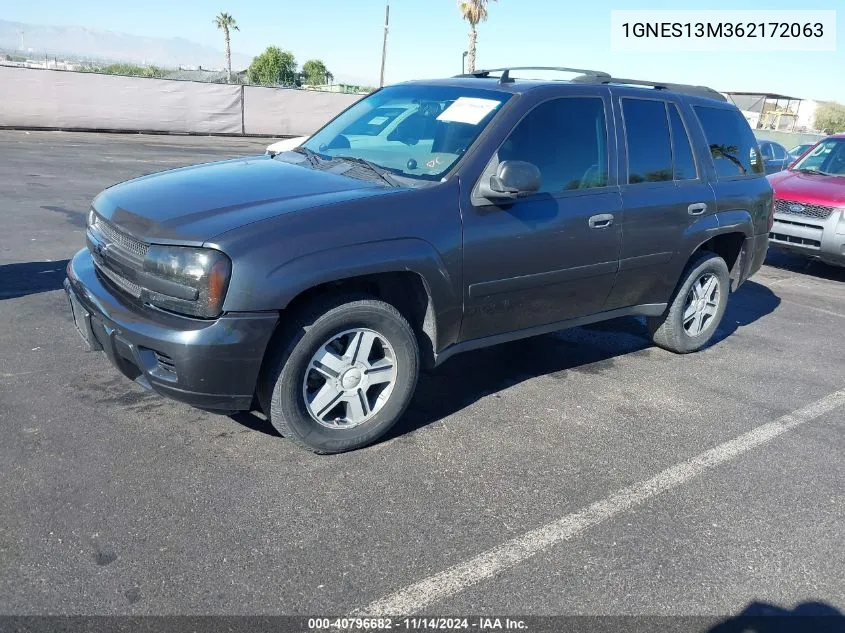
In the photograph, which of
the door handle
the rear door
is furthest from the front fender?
the rear door

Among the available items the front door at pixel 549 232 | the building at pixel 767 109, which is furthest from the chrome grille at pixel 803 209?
the building at pixel 767 109

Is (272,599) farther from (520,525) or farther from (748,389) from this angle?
(748,389)

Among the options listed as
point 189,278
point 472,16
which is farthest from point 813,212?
point 472,16

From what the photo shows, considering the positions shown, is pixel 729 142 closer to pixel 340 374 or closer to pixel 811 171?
pixel 340 374

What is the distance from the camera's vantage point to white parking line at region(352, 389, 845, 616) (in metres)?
2.68

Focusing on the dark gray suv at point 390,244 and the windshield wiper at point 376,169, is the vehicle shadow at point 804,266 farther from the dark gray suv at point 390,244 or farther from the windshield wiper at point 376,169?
the windshield wiper at point 376,169

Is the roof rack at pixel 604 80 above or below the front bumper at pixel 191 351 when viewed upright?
above

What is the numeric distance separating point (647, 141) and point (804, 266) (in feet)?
20.3

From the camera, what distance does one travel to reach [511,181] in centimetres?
373

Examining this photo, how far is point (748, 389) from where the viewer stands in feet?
16.5

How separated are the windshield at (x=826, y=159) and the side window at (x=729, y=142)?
457cm

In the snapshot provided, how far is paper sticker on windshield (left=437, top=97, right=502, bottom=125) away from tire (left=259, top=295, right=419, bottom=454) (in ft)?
4.19

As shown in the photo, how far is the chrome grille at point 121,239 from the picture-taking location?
11.0 feet

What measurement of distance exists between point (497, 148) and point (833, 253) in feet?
20.7
